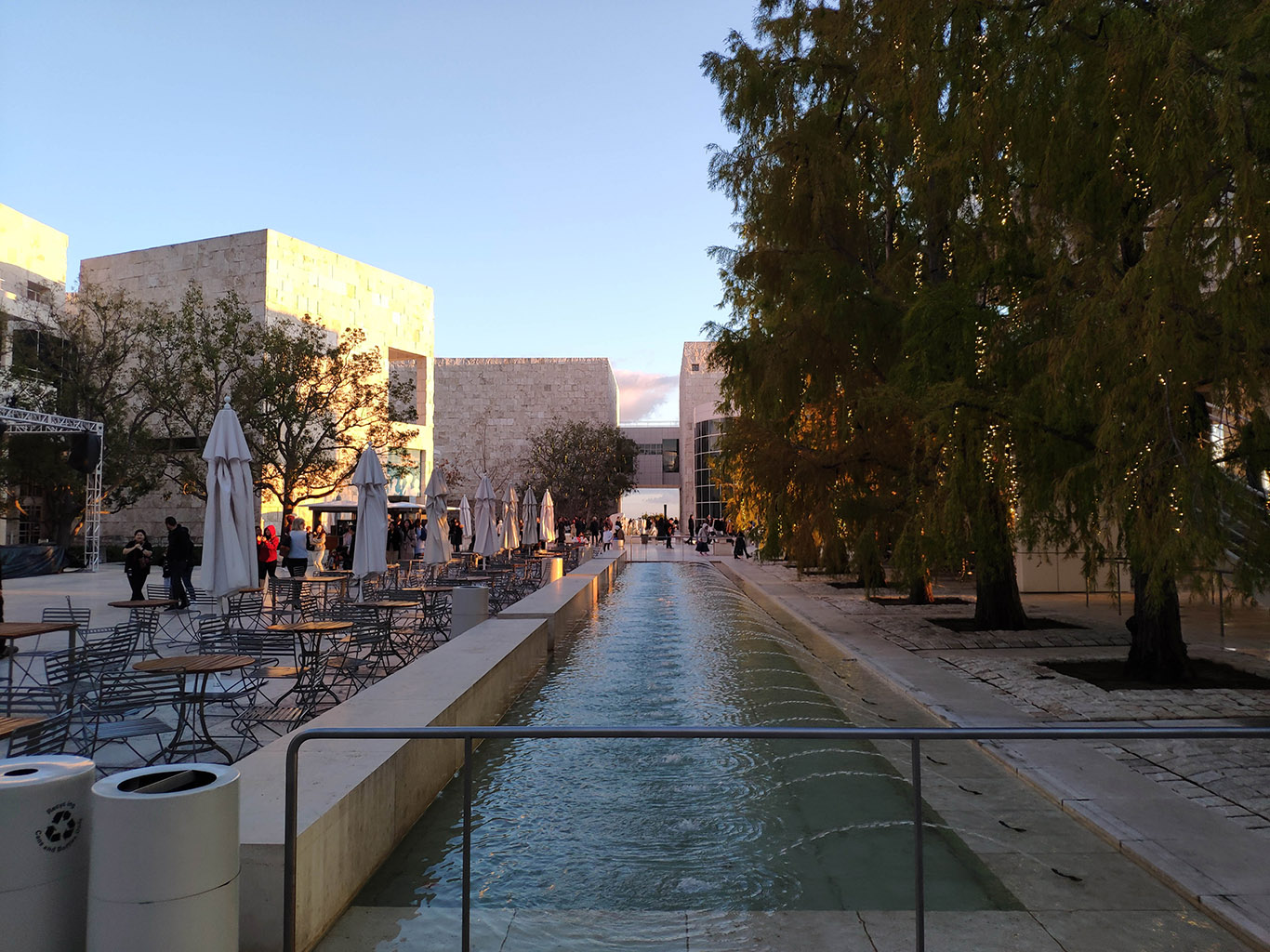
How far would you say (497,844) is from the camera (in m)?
4.79

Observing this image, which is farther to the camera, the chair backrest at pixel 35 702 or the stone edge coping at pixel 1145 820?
the chair backrest at pixel 35 702

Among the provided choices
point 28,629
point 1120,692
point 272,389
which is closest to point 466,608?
point 28,629

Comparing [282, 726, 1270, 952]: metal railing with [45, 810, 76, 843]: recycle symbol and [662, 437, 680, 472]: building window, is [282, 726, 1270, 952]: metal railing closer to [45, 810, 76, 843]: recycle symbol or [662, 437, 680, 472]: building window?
[45, 810, 76, 843]: recycle symbol

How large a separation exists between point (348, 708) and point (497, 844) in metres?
1.65

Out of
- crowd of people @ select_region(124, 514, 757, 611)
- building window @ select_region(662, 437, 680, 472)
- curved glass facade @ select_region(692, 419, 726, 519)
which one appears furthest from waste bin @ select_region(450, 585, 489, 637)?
building window @ select_region(662, 437, 680, 472)

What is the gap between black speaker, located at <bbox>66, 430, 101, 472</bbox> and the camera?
23938 mm

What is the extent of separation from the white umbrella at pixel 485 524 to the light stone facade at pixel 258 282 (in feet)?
57.3

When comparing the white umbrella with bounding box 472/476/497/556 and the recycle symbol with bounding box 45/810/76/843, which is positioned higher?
the white umbrella with bounding box 472/476/497/556

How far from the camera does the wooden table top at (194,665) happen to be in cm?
616

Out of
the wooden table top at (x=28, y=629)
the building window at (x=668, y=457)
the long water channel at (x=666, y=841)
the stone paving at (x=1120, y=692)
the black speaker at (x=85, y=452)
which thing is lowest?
the long water channel at (x=666, y=841)

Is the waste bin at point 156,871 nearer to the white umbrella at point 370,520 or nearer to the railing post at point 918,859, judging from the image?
the railing post at point 918,859

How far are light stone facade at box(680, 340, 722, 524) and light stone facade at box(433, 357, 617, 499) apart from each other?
313 inches

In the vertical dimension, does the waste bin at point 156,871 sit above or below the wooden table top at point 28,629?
below

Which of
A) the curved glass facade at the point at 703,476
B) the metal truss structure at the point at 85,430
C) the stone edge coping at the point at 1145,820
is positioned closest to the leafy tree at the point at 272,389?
the metal truss structure at the point at 85,430
